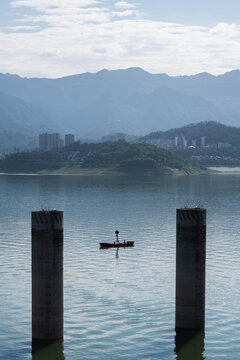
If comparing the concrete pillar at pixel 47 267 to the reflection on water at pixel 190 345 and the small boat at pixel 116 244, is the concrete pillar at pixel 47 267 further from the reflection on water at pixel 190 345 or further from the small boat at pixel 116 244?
the small boat at pixel 116 244

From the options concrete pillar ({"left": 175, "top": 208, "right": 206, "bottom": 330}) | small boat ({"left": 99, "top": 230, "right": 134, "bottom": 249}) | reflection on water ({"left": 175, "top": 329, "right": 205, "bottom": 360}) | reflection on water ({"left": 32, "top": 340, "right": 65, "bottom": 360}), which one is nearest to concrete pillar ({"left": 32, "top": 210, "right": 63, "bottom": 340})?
reflection on water ({"left": 32, "top": 340, "right": 65, "bottom": 360})

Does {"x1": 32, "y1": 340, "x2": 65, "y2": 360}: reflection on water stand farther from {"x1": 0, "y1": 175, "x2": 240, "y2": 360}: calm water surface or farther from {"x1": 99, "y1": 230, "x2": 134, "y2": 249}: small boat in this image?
{"x1": 99, "y1": 230, "x2": 134, "y2": 249}: small boat

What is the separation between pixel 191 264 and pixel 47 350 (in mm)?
11492

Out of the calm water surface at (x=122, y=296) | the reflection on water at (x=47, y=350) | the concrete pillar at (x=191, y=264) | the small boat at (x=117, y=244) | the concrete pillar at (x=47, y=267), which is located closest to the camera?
the concrete pillar at (x=47, y=267)

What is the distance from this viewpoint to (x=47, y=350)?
4041 cm

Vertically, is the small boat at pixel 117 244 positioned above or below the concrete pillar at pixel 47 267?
below

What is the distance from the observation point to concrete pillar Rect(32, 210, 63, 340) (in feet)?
127

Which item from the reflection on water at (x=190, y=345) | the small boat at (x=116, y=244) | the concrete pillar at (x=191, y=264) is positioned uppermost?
the concrete pillar at (x=191, y=264)

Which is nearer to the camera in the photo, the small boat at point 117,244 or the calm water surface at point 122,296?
the calm water surface at point 122,296

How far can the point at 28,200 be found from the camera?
175 meters

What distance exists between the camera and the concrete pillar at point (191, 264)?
41.5m

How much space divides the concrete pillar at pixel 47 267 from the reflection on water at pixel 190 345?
9.63 m

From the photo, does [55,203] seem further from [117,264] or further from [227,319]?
[227,319]

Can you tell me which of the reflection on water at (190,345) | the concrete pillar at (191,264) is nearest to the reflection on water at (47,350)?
the reflection on water at (190,345)
